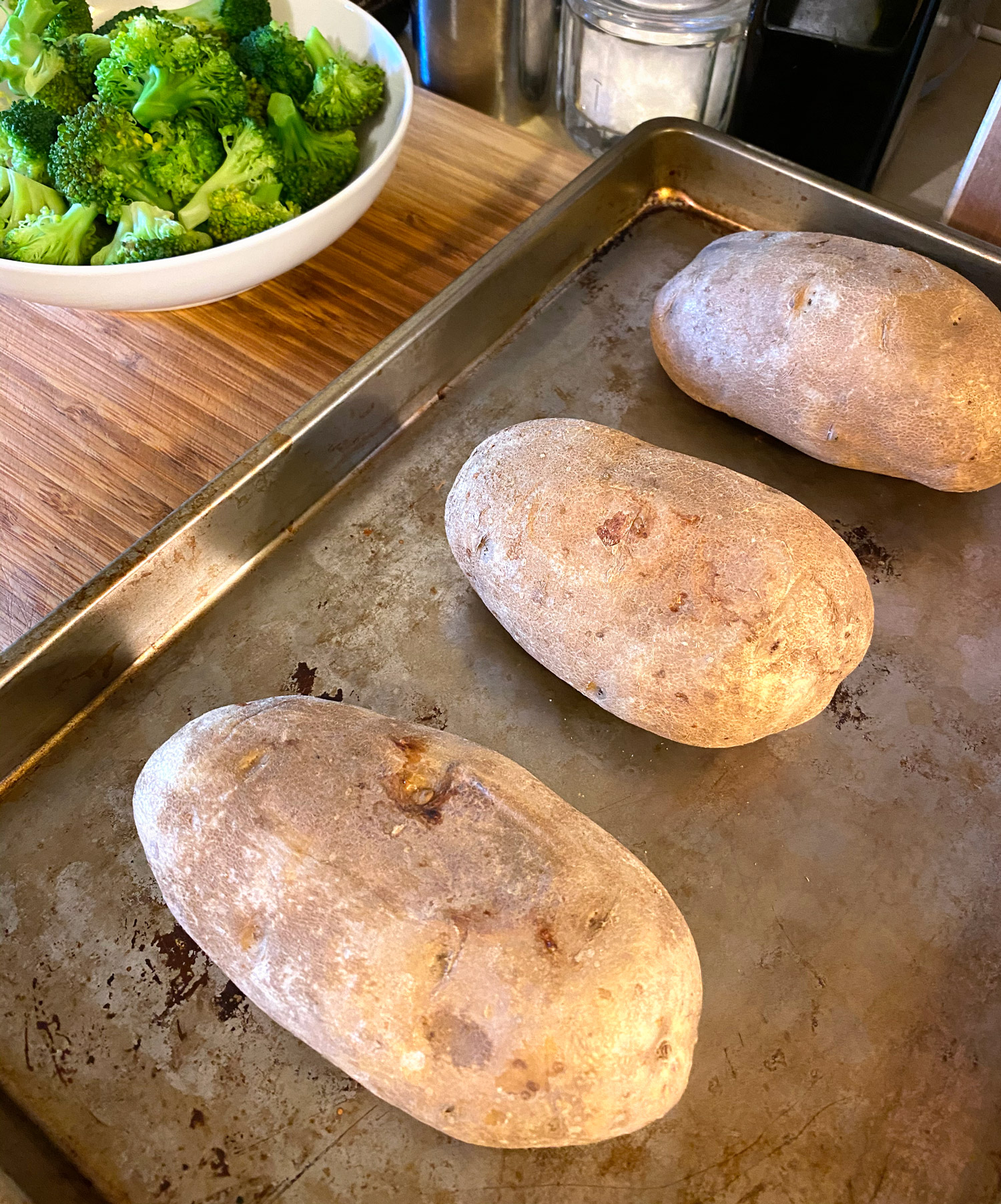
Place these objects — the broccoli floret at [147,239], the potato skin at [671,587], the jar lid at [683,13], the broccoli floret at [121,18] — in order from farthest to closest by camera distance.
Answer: the jar lid at [683,13]
the broccoli floret at [121,18]
the broccoli floret at [147,239]
the potato skin at [671,587]

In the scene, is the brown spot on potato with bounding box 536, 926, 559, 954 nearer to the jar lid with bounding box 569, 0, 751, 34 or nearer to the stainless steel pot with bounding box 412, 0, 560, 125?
the jar lid with bounding box 569, 0, 751, 34

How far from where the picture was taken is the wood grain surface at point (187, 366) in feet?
3.45

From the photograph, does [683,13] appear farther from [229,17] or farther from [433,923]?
[433,923]

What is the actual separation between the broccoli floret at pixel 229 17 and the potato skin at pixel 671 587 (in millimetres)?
818

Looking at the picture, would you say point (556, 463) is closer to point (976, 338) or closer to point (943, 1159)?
point (976, 338)

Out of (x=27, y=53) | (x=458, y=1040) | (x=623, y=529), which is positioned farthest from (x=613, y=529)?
(x=27, y=53)

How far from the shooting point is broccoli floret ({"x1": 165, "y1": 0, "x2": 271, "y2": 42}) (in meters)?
1.25

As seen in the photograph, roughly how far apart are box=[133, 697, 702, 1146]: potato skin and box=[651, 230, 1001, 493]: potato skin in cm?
56

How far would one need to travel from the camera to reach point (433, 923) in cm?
68

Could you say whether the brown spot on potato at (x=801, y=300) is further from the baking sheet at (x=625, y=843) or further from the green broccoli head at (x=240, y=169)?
the green broccoli head at (x=240, y=169)

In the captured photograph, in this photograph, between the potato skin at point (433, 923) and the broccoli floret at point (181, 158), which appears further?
the broccoli floret at point (181, 158)

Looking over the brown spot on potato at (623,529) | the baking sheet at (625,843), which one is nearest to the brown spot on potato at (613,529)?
the brown spot on potato at (623,529)

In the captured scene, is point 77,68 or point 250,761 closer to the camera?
point 250,761

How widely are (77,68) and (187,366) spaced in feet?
1.39
